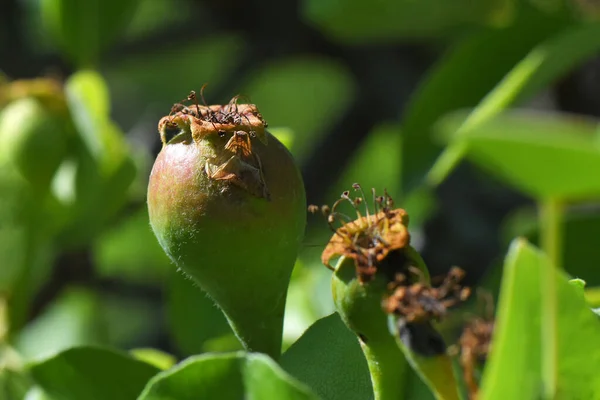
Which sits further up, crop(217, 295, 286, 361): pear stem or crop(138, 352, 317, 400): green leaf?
crop(138, 352, 317, 400): green leaf

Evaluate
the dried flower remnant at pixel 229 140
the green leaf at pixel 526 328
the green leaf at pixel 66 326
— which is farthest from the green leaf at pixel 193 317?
the green leaf at pixel 526 328

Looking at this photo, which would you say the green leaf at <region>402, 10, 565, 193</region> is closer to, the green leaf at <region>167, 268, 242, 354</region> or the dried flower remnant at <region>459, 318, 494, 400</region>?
the green leaf at <region>167, 268, 242, 354</region>

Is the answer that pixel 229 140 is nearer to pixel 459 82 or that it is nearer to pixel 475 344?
pixel 475 344

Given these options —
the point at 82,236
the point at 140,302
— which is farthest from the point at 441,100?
the point at 140,302

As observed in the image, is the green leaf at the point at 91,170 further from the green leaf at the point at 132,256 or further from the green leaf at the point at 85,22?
the green leaf at the point at 132,256

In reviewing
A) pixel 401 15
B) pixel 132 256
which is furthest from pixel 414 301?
pixel 132 256

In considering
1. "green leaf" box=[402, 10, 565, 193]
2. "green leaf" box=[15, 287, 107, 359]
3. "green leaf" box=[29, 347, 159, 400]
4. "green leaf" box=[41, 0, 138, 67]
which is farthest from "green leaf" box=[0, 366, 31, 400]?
"green leaf" box=[41, 0, 138, 67]
